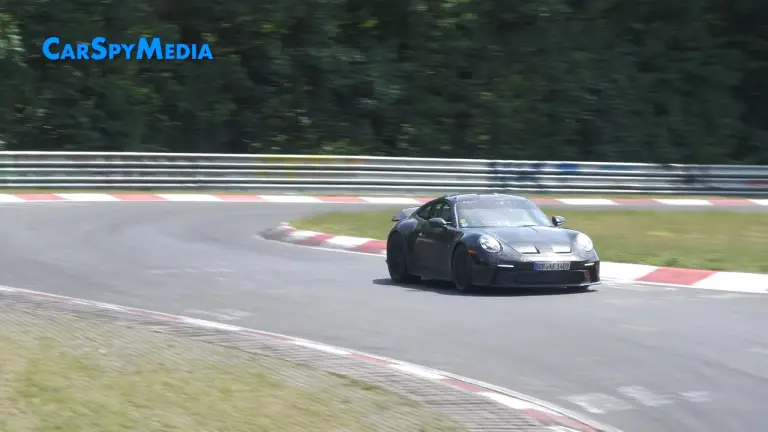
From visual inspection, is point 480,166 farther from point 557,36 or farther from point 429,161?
point 557,36

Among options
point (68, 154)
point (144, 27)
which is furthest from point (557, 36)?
point (68, 154)

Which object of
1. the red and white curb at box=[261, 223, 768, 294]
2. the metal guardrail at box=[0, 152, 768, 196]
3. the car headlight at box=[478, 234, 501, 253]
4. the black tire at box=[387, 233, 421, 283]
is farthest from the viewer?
the metal guardrail at box=[0, 152, 768, 196]

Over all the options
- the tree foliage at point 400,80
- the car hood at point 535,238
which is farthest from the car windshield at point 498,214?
the tree foliage at point 400,80

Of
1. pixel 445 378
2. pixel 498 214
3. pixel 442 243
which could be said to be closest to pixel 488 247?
pixel 442 243

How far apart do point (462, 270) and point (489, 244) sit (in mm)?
500

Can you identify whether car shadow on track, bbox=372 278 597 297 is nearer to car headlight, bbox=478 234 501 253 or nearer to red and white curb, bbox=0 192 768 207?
car headlight, bbox=478 234 501 253

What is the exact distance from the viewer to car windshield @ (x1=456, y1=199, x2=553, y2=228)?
1493 cm

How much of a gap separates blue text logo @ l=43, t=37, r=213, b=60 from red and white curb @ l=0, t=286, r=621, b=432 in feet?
74.8

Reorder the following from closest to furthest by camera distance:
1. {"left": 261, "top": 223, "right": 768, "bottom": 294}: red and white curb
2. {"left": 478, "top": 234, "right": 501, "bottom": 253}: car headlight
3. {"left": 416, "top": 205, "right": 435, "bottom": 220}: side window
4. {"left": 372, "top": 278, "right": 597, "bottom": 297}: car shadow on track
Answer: {"left": 478, "top": 234, "right": 501, "bottom": 253}: car headlight
{"left": 372, "top": 278, "right": 597, "bottom": 297}: car shadow on track
{"left": 261, "top": 223, "right": 768, "bottom": 294}: red and white curb
{"left": 416, "top": 205, "right": 435, "bottom": 220}: side window

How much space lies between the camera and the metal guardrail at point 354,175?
29038 mm

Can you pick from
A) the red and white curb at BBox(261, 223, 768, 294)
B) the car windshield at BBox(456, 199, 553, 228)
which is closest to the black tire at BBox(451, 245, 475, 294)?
the car windshield at BBox(456, 199, 553, 228)

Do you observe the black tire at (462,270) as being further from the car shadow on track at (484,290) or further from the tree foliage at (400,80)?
the tree foliage at (400,80)

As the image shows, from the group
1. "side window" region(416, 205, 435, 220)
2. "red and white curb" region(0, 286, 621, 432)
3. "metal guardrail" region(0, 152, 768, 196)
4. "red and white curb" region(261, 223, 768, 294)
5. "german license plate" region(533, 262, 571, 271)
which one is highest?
"metal guardrail" region(0, 152, 768, 196)

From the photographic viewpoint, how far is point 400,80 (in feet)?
121
